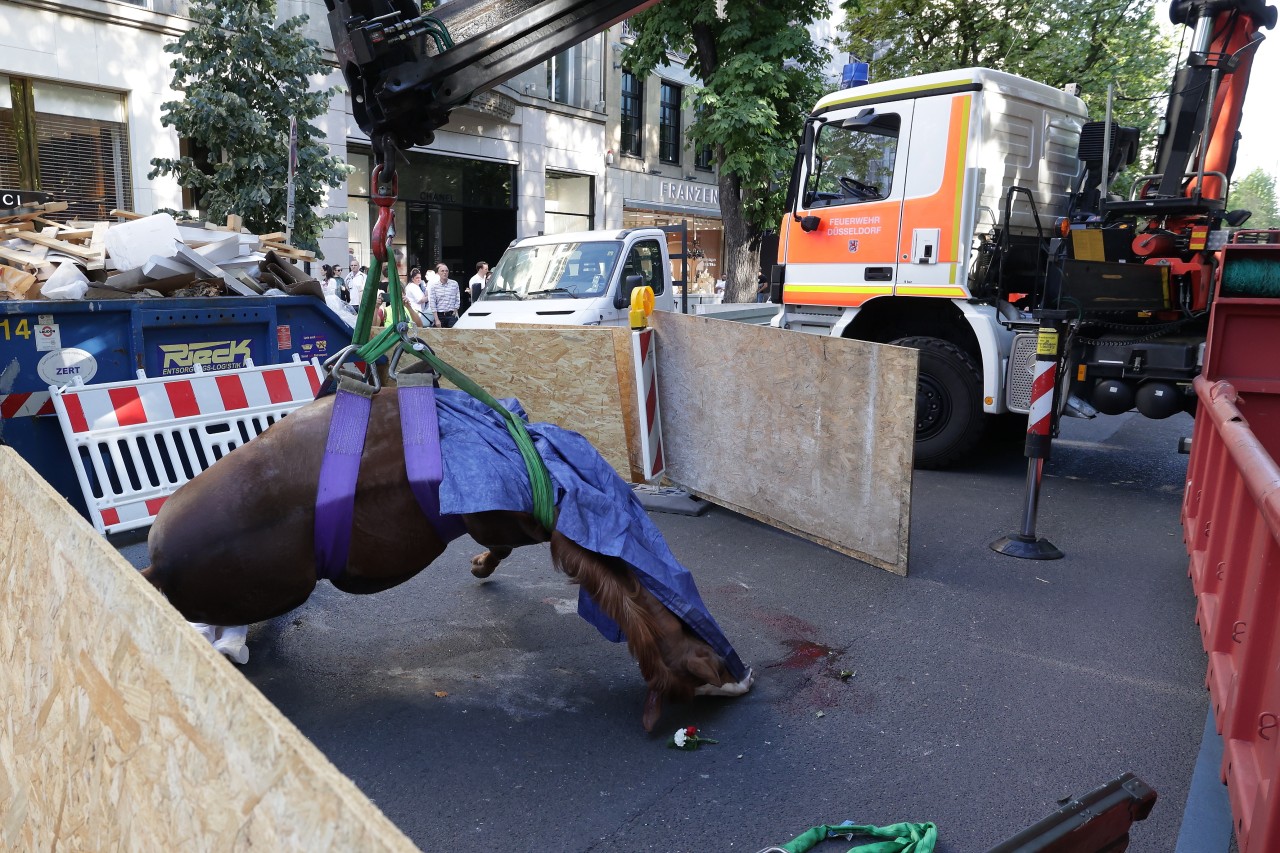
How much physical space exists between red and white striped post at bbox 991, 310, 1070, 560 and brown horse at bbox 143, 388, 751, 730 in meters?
3.05

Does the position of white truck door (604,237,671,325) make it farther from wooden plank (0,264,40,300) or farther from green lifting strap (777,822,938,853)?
green lifting strap (777,822,938,853)

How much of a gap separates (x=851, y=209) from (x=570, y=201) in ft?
58.1

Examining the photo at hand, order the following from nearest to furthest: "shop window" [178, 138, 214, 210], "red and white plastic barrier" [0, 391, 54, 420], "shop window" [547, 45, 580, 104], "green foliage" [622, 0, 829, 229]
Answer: "red and white plastic barrier" [0, 391, 54, 420], "green foliage" [622, 0, 829, 229], "shop window" [178, 138, 214, 210], "shop window" [547, 45, 580, 104]

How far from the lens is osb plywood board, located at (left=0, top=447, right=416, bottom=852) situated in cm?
102

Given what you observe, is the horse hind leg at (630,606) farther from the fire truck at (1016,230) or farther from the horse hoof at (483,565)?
the fire truck at (1016,230)

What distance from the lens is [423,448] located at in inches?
115

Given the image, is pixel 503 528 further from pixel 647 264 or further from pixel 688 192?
pixel 688 192

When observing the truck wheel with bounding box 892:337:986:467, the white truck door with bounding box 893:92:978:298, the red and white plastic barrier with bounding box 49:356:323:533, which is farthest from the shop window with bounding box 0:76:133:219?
the truck wheel with bounding box 892:337:986:467

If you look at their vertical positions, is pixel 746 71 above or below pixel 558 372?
above

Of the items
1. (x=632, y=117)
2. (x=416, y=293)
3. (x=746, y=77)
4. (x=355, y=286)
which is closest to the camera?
(x=746, y=77)

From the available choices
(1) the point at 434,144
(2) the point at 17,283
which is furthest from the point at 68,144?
(2) the point at 17,283

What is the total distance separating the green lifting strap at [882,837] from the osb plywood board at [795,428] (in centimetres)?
247

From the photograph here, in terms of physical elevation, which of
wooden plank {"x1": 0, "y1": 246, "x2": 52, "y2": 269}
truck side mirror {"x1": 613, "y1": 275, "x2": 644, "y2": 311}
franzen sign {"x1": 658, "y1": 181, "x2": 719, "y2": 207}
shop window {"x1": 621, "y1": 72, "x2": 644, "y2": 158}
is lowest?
truck side mirror {"x1": 613, "y1": 275, "x2": 644, "y2": 311}

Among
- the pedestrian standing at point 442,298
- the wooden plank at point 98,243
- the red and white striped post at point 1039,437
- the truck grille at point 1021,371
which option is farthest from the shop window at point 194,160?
the red and white striped post at point 1039,437
